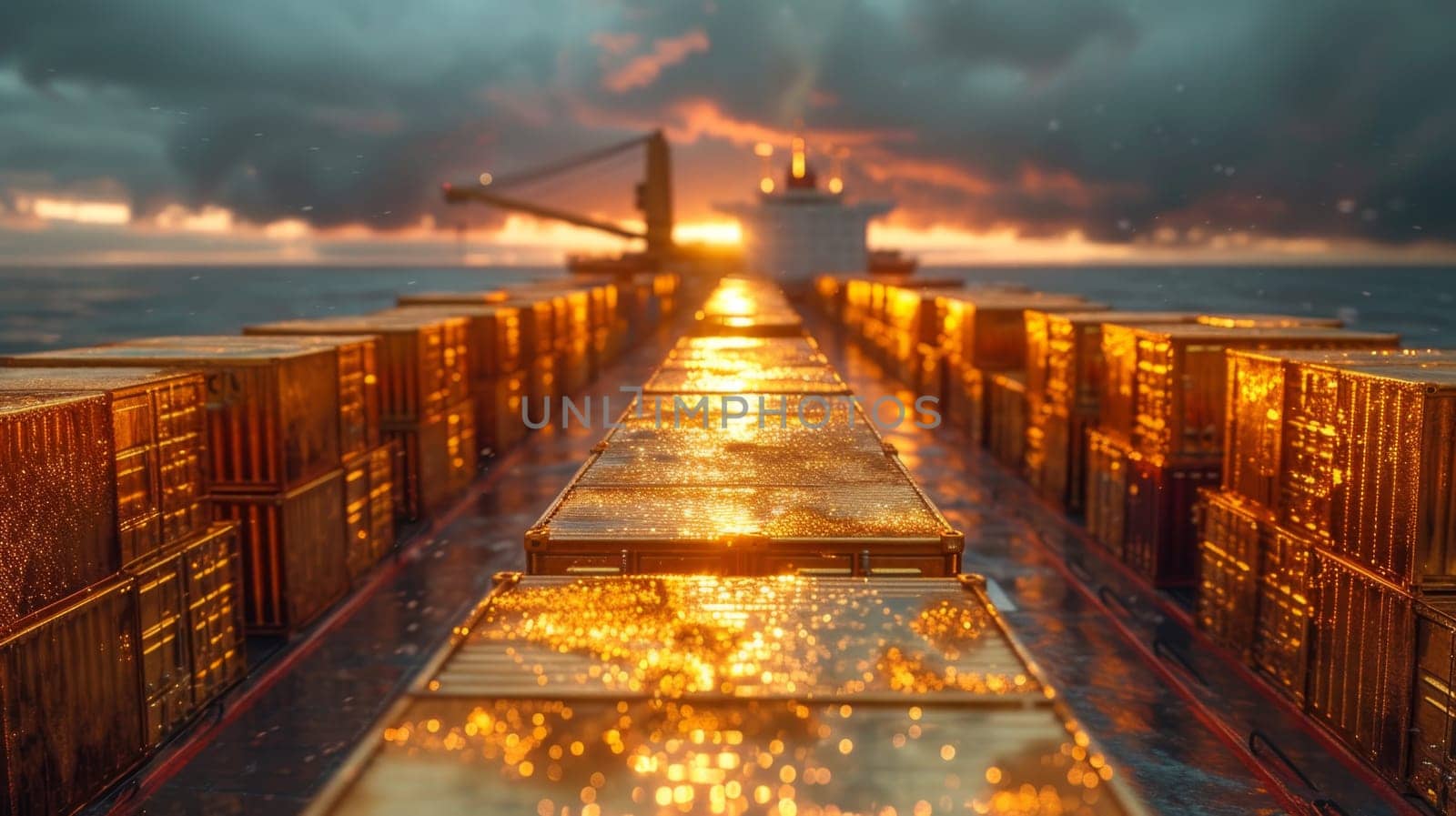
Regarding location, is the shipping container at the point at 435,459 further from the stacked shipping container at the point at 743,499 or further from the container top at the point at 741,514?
the container top at the point at 741,514

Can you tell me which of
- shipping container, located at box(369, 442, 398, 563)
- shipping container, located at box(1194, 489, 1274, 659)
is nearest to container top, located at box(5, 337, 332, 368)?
shipping container, located at box(369, 442, 398, 563)

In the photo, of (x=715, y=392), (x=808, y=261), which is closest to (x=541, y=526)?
(x=715, y=392)

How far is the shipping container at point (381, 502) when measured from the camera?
Answer: 1852cm

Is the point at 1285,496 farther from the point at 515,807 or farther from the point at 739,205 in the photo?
the point at 739,205

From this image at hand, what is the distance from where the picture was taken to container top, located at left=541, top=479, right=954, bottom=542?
936 cm

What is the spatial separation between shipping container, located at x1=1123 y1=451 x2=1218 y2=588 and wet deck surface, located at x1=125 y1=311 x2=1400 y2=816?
59 centimetres

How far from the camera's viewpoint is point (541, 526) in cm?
962

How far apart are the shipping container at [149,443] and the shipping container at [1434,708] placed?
13.3 metres

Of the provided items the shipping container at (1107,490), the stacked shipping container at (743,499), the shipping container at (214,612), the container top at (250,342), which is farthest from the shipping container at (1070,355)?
the shipping container at (214,612)

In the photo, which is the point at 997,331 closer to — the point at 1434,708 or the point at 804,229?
the point at 1434,708

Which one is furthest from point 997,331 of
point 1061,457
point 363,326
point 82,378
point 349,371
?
point 82,378

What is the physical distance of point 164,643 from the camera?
37.6 ft

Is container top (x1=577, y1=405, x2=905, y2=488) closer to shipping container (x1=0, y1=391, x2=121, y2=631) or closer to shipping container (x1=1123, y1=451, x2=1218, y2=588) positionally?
shipping container (x1=0, y1=391, x2=121, y2=631)

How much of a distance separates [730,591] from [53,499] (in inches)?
266
